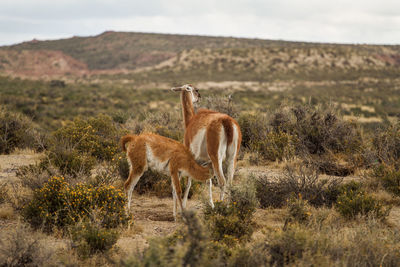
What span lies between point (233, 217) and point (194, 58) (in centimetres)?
7203

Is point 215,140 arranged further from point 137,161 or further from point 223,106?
point 223,106

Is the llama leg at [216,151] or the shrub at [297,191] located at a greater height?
the llama leg at [216,151]

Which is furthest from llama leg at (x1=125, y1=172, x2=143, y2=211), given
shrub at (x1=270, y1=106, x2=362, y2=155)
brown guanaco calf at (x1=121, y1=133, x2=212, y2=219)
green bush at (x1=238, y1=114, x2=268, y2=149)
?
green bush at (x1=238, y1=114, x2=268, y2=149)

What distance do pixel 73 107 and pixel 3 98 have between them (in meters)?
5.22

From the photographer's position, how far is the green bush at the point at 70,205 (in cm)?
571

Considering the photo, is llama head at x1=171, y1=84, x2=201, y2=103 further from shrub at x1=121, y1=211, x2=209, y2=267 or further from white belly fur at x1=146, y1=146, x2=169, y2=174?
shrub at x1=121, y1=211, x2=209, y2=267

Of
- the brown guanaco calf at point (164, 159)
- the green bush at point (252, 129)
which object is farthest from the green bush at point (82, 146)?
the green bush at point (252, 129)

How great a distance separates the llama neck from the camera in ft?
24.9

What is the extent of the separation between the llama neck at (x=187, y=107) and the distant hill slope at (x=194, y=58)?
53385 mm

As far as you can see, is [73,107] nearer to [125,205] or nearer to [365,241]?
[125,205]

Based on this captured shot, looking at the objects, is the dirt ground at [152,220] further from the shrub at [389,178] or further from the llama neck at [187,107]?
the llama neck at [187,107]

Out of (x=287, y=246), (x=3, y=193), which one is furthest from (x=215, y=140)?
(x=3, y=193)

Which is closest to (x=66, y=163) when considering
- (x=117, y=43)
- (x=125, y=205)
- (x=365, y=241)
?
(x=125, y=205)

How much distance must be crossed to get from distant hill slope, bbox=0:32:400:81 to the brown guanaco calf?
180 ft
